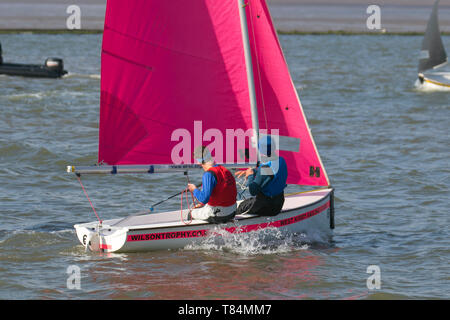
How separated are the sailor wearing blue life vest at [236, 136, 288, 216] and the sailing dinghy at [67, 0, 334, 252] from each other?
0.68 ft

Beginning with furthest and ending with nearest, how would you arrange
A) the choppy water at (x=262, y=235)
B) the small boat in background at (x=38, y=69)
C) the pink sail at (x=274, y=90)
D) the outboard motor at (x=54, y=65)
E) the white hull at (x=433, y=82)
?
1. the outboard motor at (x=54, y=65)
2. the small boat in background at (x=38, y=69)
3. the white hull at (x=433, y=82)
4. the pink sail at (x=274, y=90)
5. the choppy water at (x=262, y=235)

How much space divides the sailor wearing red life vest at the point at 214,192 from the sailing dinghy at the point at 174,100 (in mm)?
202

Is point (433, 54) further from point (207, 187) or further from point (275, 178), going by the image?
point (207, 187)

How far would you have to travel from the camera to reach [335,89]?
44656 mm

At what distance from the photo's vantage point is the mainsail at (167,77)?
1433 centimetres

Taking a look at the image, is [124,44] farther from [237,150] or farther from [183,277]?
[183,277]

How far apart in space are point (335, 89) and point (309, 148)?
2933 centimetres

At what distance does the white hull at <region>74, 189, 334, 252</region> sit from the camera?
13875 millimetres

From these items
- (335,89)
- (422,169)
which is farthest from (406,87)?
(422,169)

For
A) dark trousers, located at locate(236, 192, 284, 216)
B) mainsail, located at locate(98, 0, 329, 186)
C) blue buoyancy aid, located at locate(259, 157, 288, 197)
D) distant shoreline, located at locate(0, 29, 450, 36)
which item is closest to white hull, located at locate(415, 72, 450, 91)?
mainsail, located at locate(98, 0, 329, 186)

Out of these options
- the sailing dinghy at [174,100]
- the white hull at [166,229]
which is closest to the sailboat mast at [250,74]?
the sailing dinghy at [174,100]

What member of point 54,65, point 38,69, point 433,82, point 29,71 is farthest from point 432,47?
point 29,71

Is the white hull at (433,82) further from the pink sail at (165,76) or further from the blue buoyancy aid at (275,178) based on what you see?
Answer: the blue buoyancy aid at (275,178)

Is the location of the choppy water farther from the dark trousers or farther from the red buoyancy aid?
the red buoyancy aid
